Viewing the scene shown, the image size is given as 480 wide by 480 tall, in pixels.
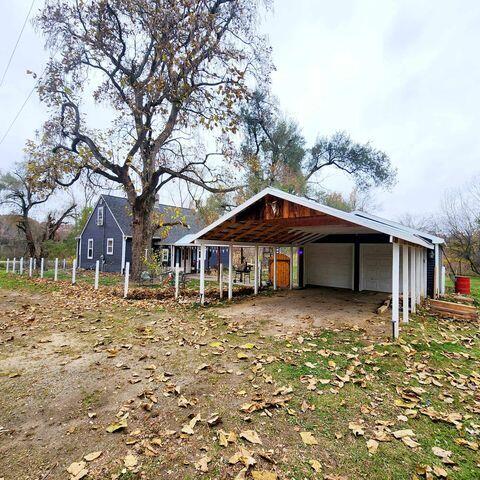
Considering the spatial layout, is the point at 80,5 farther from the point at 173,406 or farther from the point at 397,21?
the point at 173,406

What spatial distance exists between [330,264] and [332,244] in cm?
100

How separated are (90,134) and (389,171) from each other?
1872 centimetres

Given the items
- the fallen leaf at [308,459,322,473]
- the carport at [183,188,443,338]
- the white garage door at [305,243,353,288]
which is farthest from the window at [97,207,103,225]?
the fallen leaf at [308,459,322,473]

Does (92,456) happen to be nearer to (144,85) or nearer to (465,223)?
(144,85)

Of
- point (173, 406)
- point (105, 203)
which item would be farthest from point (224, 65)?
point (105, 203)

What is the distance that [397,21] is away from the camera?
10.2 m

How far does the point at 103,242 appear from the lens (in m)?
23.4

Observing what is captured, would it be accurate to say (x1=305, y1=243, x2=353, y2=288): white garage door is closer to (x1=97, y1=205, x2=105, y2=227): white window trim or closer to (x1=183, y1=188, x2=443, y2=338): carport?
(x1=183, y1=188, x2=443, y2=338): carport

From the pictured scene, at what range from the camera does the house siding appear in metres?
22.4


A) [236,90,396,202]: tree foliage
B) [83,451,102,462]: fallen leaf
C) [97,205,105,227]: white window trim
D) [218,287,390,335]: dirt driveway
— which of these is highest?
[236,90,396,202]: tree foliage

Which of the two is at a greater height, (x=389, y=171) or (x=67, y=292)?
(x=389, y=171)

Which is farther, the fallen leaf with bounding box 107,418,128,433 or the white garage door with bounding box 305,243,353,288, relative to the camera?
the white garage door with bounding box 305,243,353,288

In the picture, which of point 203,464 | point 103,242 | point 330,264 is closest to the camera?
point 203,464

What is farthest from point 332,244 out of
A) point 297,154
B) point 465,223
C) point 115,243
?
point 115,243
